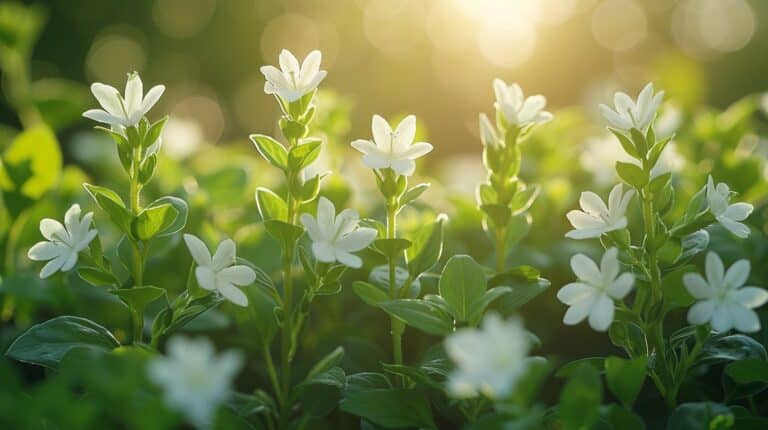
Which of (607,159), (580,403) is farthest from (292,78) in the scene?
(607,159)

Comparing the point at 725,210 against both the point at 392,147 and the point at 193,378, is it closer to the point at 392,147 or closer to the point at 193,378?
the point at 392,147

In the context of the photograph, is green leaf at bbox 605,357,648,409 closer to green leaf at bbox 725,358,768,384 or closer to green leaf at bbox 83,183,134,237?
green leaf at bbox 725,358,768,384

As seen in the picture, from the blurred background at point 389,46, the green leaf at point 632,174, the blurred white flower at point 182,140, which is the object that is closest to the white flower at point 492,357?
the green leaf at point 632,174

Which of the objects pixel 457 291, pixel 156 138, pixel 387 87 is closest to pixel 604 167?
pixel 457 291

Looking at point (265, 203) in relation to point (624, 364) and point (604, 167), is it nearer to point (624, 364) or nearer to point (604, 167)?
point (624, 364)

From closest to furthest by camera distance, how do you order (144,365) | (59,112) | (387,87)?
(144,365), (59,112), (387,87)

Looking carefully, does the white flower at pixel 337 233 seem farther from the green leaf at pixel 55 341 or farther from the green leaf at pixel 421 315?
the green leaf at pixel 55 341
